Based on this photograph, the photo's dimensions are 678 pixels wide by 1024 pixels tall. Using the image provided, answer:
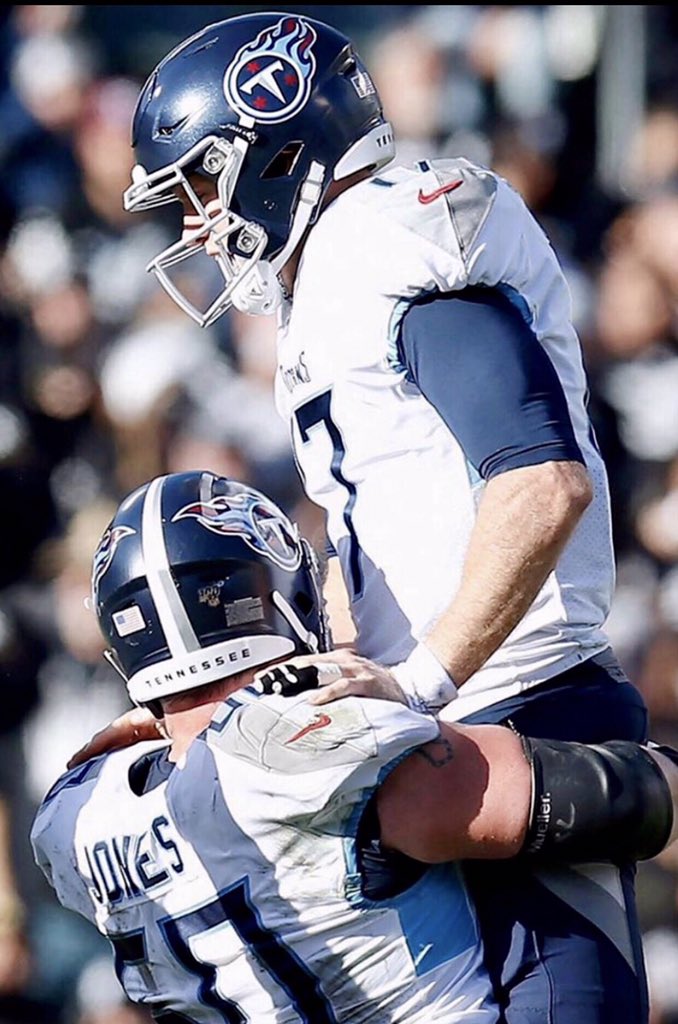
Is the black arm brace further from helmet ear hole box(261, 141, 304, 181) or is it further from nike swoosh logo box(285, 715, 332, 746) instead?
helmet ear hole box(261, 141, 304, 181)

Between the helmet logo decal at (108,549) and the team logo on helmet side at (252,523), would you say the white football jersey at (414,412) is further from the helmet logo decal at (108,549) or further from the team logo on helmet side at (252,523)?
the helmet logo decal at (108,549)

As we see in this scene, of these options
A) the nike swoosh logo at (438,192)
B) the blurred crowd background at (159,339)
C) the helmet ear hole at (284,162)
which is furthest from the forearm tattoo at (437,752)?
A: the blurred crowd background at (159,339)

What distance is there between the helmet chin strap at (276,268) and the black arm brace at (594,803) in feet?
2.68

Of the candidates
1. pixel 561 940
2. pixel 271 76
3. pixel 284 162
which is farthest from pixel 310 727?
pixel 271 76

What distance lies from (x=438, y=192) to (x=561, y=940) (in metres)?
1.02

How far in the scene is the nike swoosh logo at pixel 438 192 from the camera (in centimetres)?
252

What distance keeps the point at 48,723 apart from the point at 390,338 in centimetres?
212

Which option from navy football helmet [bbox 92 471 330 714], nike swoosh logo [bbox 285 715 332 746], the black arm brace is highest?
navy football helmet [bbox 92 471 330 714]

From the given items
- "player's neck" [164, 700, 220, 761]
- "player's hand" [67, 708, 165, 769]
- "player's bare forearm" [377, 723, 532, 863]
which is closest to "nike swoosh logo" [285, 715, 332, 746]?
"player's bare forearm" [377, 723, 532, 863]

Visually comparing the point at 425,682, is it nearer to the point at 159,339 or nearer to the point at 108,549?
the point at 108,549

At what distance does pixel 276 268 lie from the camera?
2715 mm

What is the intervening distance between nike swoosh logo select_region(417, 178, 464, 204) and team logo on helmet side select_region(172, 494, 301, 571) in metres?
0.47

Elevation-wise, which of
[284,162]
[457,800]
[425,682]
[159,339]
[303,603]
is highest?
[284,162]

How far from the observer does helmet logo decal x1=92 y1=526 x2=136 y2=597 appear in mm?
2410
